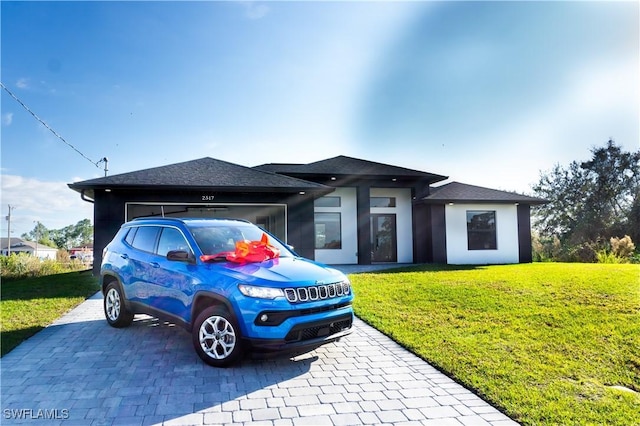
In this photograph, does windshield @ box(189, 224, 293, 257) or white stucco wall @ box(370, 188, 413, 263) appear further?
white stucco wall @ box(370, 188, 413, 263)

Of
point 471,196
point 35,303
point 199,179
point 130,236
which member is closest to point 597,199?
point 471,196

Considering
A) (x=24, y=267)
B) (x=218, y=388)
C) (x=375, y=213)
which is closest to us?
(x=218, y=388)

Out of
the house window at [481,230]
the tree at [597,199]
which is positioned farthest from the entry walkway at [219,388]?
the tree at [597,199]

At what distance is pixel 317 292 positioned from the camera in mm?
4145

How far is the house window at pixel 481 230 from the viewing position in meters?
16.6

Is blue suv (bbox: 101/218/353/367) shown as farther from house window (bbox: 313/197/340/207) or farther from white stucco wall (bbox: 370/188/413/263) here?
white stucco wall (bbox: 370/188/413/263)

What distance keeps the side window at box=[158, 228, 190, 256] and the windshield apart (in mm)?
186

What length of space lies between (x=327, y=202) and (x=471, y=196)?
258 inches

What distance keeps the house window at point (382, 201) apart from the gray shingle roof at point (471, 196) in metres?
1.78

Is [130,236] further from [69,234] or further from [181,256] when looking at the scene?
[69,234]

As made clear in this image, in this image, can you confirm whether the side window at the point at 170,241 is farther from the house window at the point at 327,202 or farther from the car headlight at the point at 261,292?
the house window at the point at 327,202

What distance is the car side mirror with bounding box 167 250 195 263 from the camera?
4.45 m

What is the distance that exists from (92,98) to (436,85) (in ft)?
40.6

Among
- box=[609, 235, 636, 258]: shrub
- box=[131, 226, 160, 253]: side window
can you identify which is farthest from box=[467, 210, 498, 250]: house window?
box=[131, 226, 160, 253]: side window
